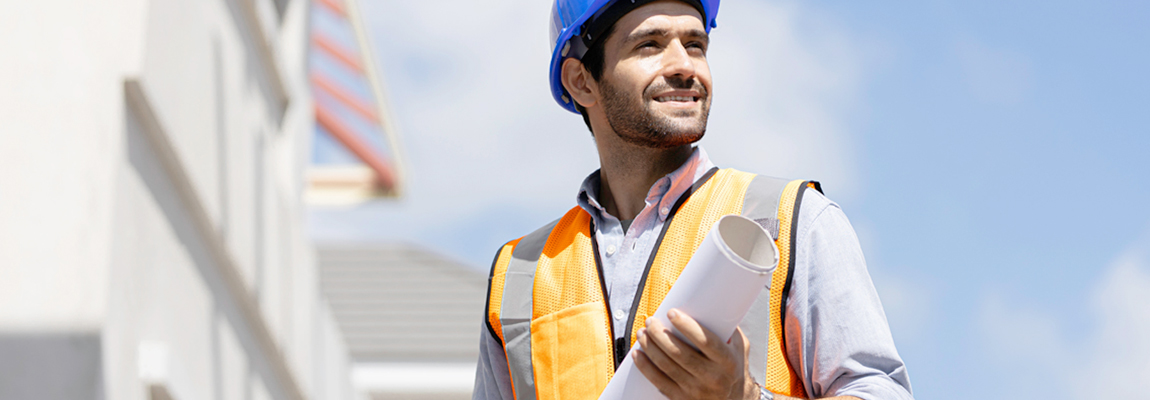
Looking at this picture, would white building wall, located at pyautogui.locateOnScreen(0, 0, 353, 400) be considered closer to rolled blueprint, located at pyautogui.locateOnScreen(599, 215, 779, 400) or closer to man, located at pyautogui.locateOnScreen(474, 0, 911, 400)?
man, located at pyautogui.locateOnScreen(474, 0, 911, 400)

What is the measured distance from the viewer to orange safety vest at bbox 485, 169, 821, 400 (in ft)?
7.63

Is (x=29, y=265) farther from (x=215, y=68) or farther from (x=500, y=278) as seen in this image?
(x=215, y=68)

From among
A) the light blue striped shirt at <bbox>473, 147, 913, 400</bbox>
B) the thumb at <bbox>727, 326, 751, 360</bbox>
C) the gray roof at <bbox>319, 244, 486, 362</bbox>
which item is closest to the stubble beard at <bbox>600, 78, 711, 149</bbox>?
the light blue striped shirt at <bbox>473, 147, 913, 400</bbox>

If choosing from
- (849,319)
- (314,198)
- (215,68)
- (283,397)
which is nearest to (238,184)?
(215,68)

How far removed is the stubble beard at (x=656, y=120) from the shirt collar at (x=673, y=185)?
0.23 ft

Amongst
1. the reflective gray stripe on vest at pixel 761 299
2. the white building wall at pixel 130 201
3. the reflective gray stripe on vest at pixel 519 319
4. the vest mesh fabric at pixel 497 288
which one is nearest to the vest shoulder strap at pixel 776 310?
the reflective gray stripe on vest at pixel 761 299

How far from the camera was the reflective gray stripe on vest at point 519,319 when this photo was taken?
2.56 meters

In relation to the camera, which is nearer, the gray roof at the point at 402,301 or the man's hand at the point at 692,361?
the man's hand at the point at 692,361

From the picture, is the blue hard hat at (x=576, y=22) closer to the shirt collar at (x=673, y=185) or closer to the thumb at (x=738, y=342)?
the shirt collar at (x=673, y=185)

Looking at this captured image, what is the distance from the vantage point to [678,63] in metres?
2.62

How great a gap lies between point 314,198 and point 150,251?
8800 millimetres

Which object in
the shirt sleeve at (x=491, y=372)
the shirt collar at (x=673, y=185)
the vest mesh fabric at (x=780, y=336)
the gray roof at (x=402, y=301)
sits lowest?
the gray roof at (x=402, y=301)

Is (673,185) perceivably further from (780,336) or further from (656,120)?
(780,336)

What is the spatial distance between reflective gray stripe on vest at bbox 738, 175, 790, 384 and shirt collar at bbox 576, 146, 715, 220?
218 millimetres
